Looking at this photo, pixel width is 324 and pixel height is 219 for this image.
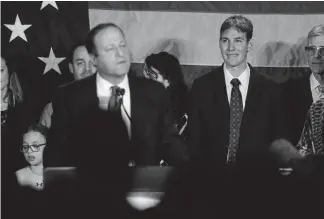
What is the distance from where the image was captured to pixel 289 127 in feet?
7.19

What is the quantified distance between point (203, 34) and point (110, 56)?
0.39m

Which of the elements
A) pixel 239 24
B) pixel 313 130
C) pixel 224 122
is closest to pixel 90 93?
pixel 224 122

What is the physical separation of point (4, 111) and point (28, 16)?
384 millimetres

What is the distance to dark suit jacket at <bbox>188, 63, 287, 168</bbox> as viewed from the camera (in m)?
2.17

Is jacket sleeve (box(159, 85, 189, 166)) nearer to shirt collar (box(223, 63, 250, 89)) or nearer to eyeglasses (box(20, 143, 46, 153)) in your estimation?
shirt collar (box(223, 63, 250, 89))

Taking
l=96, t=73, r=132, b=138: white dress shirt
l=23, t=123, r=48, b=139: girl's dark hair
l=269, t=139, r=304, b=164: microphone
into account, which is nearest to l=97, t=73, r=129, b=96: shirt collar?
l=96, t=73, r=132, b=138: white dress shirt

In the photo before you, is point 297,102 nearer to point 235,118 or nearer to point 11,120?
point 235,118

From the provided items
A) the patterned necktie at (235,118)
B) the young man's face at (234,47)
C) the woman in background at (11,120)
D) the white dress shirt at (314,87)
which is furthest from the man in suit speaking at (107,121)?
the white dress shirt at (314,87)

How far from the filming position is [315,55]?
222cm

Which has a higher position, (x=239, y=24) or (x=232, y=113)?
(x=239, y=24)

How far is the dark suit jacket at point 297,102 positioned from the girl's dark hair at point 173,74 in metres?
0.41

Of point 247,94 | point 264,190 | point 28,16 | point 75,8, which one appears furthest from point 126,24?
point 264,190

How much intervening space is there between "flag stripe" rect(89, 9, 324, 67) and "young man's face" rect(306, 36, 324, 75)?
0.02 metres

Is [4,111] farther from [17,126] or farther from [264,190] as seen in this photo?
[264,190]
